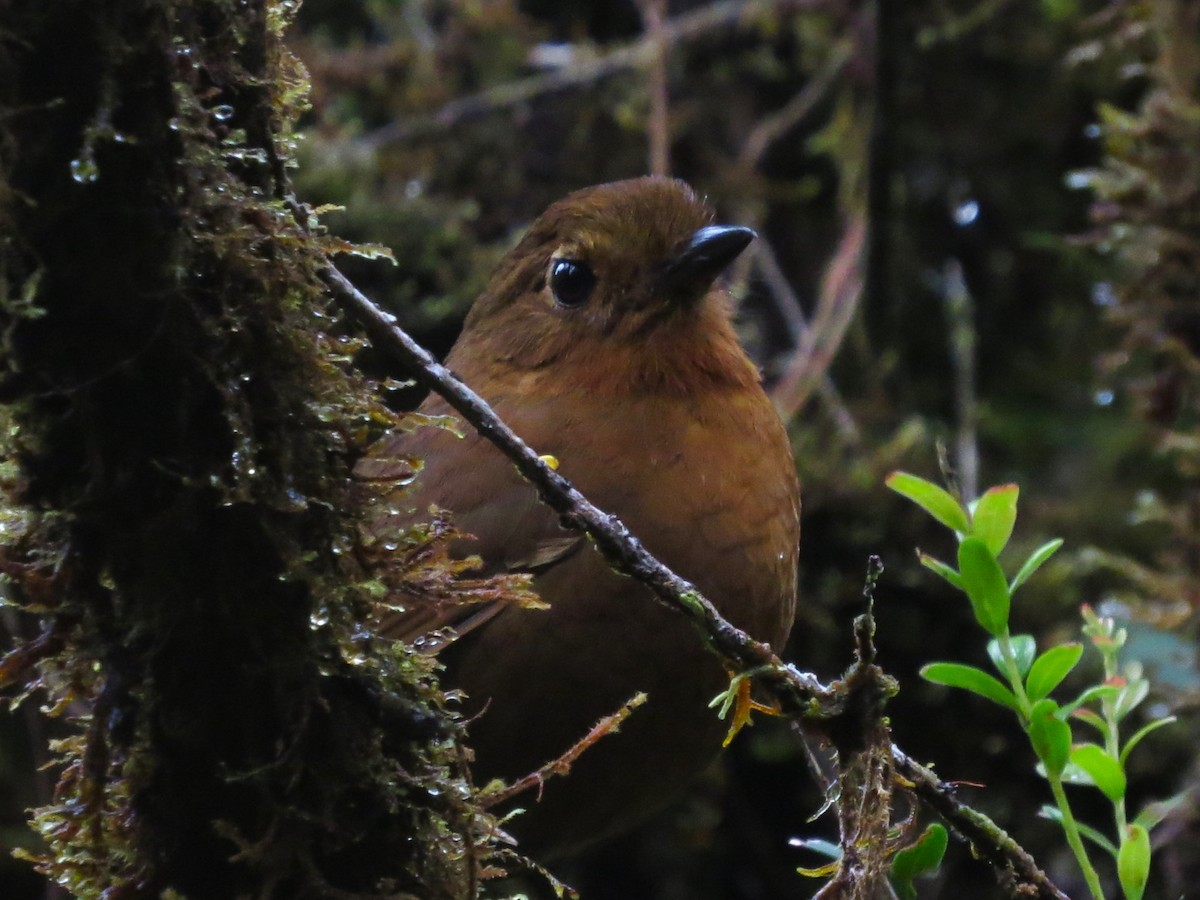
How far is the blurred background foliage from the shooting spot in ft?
12.6

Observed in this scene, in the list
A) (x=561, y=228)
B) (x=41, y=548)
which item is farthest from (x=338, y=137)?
(x=41, y=548)

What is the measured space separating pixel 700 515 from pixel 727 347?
498 mm

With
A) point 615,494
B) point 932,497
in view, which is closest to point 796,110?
point 615,494

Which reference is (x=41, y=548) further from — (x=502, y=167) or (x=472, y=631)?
(x=502, y=167)

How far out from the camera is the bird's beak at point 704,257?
111 inches

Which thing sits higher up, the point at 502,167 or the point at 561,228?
the point at 502,167

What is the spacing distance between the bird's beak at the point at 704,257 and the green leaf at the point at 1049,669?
4.29 ft

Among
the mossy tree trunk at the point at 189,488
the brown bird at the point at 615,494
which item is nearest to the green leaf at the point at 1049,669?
the mossy tree trunk at the point at 189,488

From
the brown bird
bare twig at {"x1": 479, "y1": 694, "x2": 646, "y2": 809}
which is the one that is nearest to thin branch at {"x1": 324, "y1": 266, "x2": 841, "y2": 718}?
bare twig at {"x1": 479, "y1": 694, "x2": 646, "y2": 809}

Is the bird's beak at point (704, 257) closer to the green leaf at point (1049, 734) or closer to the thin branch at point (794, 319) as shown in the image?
the green leaf at point (1049, 734)

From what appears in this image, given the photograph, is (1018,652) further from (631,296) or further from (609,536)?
(631,296)

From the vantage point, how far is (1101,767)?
1658mm

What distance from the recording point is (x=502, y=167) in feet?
17.6

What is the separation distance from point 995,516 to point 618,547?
0.44 meters
